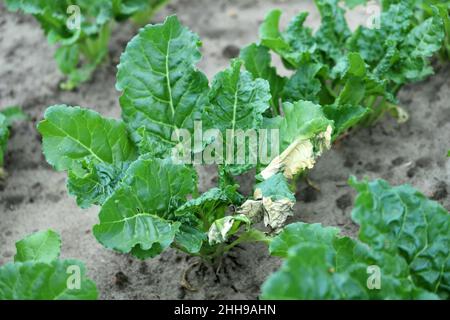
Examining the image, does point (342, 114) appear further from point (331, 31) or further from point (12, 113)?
point (12, 113)

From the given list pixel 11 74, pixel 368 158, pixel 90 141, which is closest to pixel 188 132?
pixel 90 141

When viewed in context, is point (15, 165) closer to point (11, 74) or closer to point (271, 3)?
point (11, 74)

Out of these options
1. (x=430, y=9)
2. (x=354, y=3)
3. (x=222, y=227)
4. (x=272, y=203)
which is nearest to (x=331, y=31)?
(x=354, y=3)

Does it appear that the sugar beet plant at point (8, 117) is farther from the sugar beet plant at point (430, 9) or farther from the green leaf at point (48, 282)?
the sugar beet plant at point (430, 9)

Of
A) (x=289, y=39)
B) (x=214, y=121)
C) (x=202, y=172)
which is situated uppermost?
(x=289, y=39)

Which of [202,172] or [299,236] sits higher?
[202,172]

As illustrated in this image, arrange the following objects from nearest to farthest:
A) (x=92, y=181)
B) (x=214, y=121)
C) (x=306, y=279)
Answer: (x=306, y=279) → (x=92, y=181) → (x=214, y=121)

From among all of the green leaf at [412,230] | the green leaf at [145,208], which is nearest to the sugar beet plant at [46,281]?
the green leaf at [145,208]
